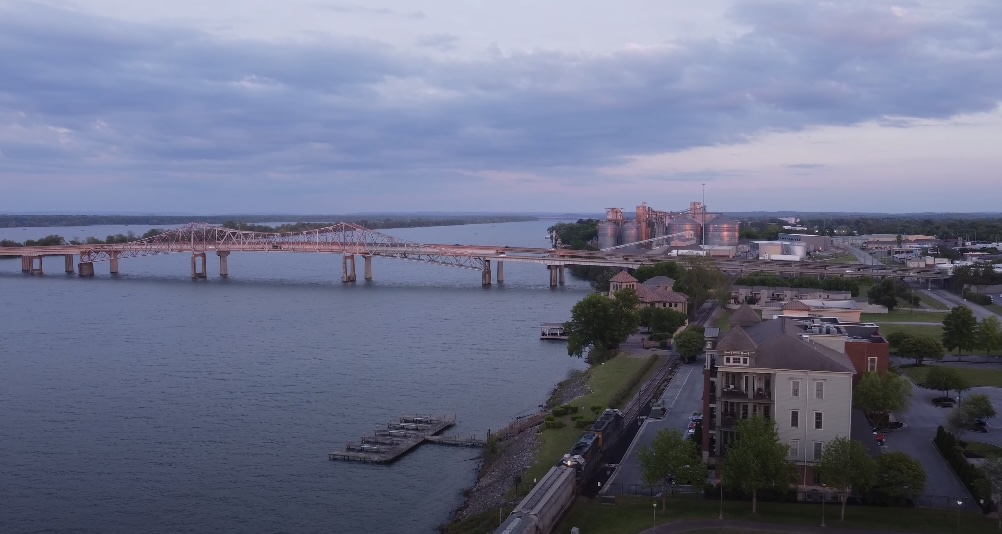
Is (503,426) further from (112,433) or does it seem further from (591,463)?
(112,433)

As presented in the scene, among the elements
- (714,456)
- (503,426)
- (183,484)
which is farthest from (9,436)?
(714,456)

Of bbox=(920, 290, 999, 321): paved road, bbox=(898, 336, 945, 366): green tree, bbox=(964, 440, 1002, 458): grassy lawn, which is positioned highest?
bbox=(898, 336, 945, 366): green tree

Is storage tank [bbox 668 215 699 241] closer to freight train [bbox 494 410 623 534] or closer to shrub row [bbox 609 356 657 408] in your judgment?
shrub row [bbox 609 356 657 408]

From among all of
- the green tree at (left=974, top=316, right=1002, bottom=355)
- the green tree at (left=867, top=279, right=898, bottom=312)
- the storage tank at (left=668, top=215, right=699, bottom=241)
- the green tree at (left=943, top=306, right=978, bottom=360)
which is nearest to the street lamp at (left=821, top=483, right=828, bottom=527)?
the green tree at (left=943, top=306, right=978, bottom=360)

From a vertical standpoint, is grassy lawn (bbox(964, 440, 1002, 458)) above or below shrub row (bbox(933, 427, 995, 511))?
below

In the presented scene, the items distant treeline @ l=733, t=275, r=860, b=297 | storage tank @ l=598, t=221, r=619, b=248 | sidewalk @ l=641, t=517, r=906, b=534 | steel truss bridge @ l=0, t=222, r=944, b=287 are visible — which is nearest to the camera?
sidewalk @ l=641, t=517, r=906, b=534

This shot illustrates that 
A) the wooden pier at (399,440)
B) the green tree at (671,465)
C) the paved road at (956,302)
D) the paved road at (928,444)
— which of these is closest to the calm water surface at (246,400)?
the wooden pier at (399,440)

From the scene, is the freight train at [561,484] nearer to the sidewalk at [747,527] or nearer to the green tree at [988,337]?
the sidewalk at [747,527]

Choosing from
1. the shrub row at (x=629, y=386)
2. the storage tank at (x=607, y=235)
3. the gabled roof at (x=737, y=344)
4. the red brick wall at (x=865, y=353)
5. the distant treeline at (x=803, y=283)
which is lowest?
the shrub row at (x=629, y=386)
